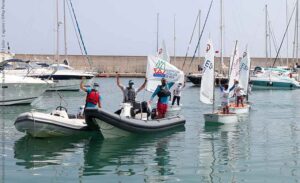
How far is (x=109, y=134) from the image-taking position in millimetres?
18297

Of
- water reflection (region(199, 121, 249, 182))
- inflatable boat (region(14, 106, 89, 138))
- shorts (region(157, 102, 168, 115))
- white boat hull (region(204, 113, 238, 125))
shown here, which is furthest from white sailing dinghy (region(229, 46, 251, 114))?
inflatable boat (region(14, 106, 89, 138))

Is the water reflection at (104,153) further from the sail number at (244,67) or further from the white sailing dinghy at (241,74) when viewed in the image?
the sail number at (244,67)

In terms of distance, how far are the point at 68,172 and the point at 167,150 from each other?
13.5 feet

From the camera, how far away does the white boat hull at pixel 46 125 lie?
17.7 metres

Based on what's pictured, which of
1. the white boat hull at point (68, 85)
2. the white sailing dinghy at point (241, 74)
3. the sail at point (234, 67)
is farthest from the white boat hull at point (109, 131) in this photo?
the white boat hull at point (68, 85)

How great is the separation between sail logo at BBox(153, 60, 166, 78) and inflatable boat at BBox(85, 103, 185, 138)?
386 centimetres

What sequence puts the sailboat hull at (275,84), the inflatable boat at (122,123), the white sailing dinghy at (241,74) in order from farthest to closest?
the sailboat hull at (275,84) < the white sailing dinghy at (241,74) < the inflatable boat at (122,123)

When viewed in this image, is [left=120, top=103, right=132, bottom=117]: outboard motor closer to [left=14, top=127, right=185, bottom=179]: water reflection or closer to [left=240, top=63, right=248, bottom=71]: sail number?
[left=14, top=127, right=185, bottom=179]: water reflection

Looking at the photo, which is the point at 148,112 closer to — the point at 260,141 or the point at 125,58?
the point at 260,141

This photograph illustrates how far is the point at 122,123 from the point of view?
18.0 metres

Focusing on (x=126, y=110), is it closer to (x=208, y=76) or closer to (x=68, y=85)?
(x=208, y=76)

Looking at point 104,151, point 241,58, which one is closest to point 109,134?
point 104,151

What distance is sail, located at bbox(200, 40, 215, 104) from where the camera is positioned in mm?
22938

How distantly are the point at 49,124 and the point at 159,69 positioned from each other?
24.2ft
